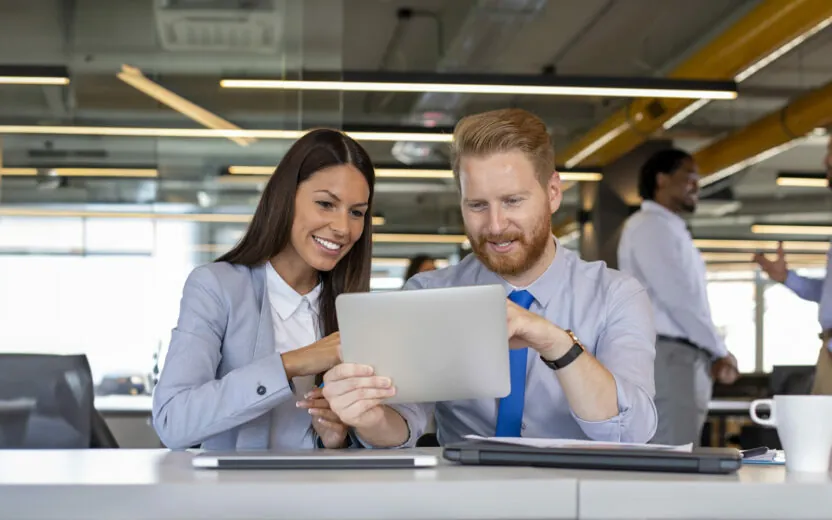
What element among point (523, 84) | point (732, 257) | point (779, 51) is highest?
point (779, 51)

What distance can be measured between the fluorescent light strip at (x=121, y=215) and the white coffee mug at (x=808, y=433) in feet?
13.0

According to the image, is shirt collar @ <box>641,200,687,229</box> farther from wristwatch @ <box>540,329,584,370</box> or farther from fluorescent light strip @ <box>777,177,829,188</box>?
fluorescent light strip @ <box>777,177,829,188</box>

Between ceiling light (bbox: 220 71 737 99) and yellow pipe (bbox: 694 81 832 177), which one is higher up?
yellow pipe (bbox: 694 81 832 177)

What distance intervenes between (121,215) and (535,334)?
3.89m

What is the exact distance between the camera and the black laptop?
4.70 feet

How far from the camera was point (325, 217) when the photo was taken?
96.3 inches

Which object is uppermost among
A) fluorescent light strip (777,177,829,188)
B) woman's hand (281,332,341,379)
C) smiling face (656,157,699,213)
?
fluorescent light strip (777,177,829,188)

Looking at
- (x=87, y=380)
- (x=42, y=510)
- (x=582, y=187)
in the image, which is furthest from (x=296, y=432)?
(x=582, y=187)

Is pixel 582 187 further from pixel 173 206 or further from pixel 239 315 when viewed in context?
pixel 239 315

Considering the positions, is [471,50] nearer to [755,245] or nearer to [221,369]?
[221,369]

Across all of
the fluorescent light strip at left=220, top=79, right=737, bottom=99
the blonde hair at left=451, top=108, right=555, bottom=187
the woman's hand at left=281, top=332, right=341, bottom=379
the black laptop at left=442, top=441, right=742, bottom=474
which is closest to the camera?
the black laptop at left=442, top=441, right=742, bottom=474

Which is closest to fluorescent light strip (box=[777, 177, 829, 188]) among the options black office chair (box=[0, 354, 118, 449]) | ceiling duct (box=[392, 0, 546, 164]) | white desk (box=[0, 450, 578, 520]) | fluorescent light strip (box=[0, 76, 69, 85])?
ceiling duct (box=[392, 0, 546, 164])

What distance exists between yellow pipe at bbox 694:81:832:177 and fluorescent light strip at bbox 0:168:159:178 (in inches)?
190

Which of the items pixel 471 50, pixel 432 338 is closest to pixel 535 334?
pixel 432 338
